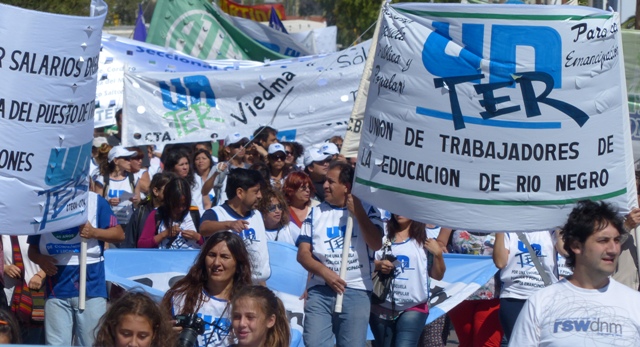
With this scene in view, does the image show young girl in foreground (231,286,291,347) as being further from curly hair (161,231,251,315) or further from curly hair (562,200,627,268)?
curly hair (562,200,627,268)

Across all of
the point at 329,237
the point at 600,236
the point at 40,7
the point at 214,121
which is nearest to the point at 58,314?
the point at 329,237

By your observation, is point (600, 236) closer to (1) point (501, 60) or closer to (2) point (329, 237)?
(1) point (501, 60)

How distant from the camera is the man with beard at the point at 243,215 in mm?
7012

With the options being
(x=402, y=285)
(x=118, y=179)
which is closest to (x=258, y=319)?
(x=402, y=285)

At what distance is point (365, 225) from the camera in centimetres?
659

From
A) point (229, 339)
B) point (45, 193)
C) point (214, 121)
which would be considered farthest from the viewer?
point (214, 121)

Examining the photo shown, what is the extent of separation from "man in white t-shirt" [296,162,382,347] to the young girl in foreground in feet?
5.57

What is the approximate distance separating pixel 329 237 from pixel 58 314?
171cm

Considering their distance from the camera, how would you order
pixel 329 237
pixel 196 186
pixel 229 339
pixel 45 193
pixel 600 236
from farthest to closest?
pixel 196 186
pixel 329 237
pixel 45 193
pixel 229 339
pixel 600 236

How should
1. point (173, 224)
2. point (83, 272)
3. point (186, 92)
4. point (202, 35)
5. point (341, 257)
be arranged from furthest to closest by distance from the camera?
1. point (202, 35)
2. point (186, 92)
3. point (173, 224)
4. point (341, 257)
5. point (83, 272)

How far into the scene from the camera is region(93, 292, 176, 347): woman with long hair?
4.68 m

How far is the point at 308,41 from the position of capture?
64.4 ft

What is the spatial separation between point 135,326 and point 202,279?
35.0 inches

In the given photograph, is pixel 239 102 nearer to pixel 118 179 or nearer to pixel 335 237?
pixel 118 179
